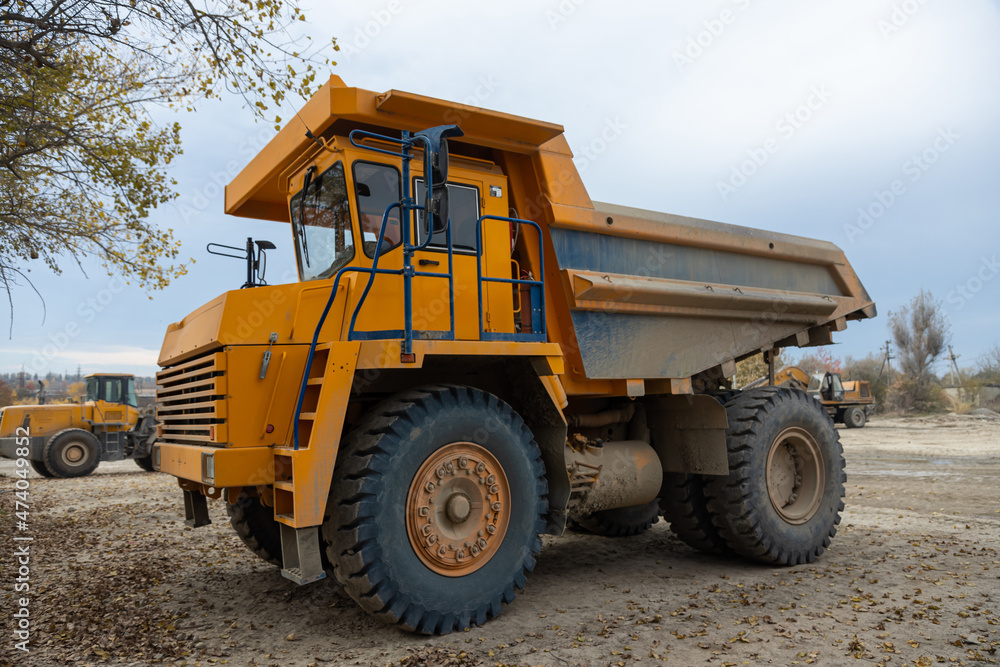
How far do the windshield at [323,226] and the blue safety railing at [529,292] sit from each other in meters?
0.94

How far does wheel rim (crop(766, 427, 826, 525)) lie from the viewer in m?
6.65

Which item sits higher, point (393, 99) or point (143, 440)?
point (393, 99)

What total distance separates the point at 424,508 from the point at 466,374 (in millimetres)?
1315

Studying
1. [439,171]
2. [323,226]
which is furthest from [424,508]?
[323,226]

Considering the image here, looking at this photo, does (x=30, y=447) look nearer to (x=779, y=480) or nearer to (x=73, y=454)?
(x=73, y=454)

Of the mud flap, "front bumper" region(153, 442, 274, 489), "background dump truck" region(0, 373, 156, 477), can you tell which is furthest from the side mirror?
"background dump truck" region(0, 373, 156, 477)

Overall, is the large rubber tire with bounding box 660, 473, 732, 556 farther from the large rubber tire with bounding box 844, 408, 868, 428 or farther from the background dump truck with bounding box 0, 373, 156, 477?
the large rubber tire with bounding box 844, 408, 868, 428

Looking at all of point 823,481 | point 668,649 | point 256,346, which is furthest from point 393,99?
point 823,481

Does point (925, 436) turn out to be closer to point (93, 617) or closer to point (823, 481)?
point (823, 481)

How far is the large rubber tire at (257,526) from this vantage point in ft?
18.9

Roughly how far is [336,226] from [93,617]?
11.1ft

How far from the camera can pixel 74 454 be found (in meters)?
16.8

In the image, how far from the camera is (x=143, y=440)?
16.7 meters

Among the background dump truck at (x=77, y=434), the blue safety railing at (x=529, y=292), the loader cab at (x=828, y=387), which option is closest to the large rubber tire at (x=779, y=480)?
the blue safety railing at (x=529, y=292)
